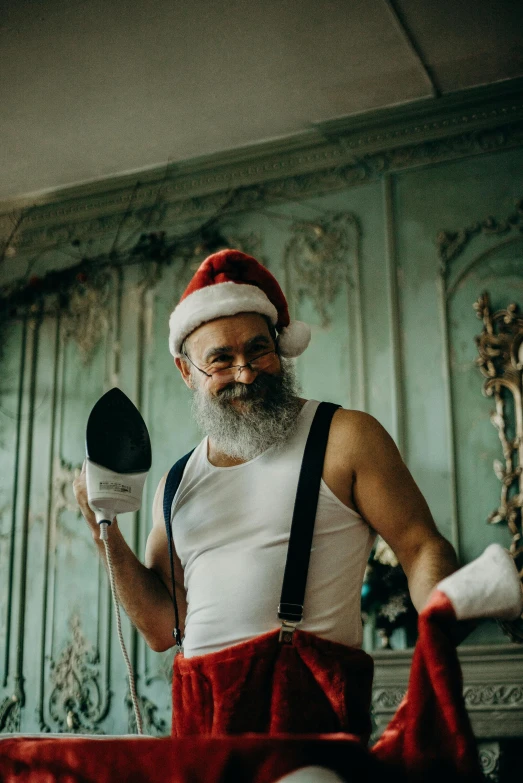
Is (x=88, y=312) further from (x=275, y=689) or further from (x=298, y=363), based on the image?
(x=275, y=689)

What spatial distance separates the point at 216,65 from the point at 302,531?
250 cm

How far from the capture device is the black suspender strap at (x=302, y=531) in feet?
4.70

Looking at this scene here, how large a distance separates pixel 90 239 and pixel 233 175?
0.86 metres

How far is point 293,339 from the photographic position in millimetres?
1849

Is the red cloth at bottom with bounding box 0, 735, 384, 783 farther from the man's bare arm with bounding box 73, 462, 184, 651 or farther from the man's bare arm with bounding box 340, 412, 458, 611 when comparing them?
the man's bare arm with bounding box 73, 462, 184, 651

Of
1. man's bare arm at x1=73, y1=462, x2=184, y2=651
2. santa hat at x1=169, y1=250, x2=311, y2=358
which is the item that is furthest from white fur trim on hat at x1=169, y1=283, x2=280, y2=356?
man's bare arm at x1=73, y1=462, x2=184, y2=651

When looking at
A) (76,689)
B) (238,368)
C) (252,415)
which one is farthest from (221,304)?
(76,689)

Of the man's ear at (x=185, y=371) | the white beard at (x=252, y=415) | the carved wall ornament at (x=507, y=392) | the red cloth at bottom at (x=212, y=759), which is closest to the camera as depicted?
the red cloth at bottom at (x=212, y=759)

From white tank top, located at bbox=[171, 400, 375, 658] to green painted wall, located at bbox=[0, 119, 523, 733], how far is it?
1.93 m

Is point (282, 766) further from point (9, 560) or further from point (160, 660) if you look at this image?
point (9, 560)

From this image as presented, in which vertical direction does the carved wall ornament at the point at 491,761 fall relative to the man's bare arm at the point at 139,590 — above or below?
below

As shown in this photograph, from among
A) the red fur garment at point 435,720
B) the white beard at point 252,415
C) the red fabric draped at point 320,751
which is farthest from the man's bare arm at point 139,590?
the red fur garment at point 435,720

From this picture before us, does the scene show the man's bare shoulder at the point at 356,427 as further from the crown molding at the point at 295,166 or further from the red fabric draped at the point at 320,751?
the crown molding at the point at 295,166

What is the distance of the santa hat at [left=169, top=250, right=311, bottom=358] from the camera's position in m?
1.80
